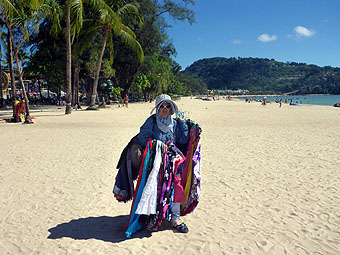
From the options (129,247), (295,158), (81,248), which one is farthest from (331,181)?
(81,248)

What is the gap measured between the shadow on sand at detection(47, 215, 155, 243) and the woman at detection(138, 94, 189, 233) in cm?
47

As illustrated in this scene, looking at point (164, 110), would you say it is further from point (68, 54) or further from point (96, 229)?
point (68, 54)

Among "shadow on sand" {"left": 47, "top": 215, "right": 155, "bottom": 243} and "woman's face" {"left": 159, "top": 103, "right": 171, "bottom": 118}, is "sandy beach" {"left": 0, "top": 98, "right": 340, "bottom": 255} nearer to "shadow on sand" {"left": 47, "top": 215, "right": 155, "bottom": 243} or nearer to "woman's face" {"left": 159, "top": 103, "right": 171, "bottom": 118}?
"shadow on sand" {"left": 47, "top": 215, "right": 155, "bottom": 243}

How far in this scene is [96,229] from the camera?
348 cm

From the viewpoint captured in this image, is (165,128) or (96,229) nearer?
(165,128)

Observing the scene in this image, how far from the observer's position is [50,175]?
5750 millimetres

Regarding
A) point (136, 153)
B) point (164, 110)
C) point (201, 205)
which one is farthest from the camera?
point (201, 205)

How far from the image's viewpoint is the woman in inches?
126

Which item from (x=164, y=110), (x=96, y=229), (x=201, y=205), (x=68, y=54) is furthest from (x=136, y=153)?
(x=68, y=54)

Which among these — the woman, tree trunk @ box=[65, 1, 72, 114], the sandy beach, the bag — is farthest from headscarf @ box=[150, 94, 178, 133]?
tree trunk @ box=[65, 1, 72, 114]

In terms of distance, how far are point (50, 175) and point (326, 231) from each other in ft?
16.0

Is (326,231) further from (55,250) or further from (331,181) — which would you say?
(55,250)

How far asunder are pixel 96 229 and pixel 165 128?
1505 millimetres

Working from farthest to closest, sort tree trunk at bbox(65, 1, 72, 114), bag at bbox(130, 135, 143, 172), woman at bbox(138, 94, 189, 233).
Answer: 1. tree trunk at bbox(65, 1, 72, 114)
2. woman at bbox(138, 94, 189, 233)
3. bag at bbox(130, 135, 143, 172)
